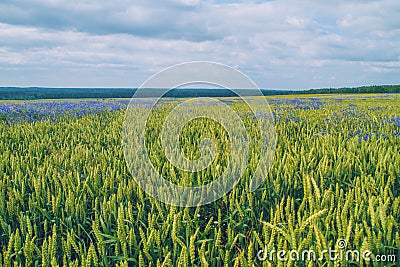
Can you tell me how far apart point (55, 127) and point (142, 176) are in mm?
4318

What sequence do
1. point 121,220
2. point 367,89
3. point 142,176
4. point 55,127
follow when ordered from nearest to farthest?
point 121,220 → point 142,176 → point 55,127 → point 367,89

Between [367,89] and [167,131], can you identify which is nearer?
[167,131]

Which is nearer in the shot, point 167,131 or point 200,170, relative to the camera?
point 200,170

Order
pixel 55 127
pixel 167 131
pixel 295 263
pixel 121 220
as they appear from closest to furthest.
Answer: pixel 295 263 → pixel 121 220 → pixel 167 131 → pixel 55 127

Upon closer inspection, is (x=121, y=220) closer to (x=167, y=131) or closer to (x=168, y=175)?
(x=168, y=175)

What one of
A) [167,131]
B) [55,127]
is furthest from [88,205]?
[55,127]

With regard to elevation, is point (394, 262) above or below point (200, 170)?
below

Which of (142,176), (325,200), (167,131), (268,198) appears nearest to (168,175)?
(142,176)

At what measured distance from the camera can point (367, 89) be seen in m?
62.1

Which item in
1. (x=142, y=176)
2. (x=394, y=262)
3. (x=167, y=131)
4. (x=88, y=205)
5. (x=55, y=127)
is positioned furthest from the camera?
(x=55, y=127)

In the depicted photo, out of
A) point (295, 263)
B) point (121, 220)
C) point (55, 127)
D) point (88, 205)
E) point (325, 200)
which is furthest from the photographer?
point (55, 127)

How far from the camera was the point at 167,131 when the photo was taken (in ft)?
19.3

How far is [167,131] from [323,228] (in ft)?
12.8

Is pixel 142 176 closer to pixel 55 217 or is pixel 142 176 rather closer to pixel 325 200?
pixel 55 217
